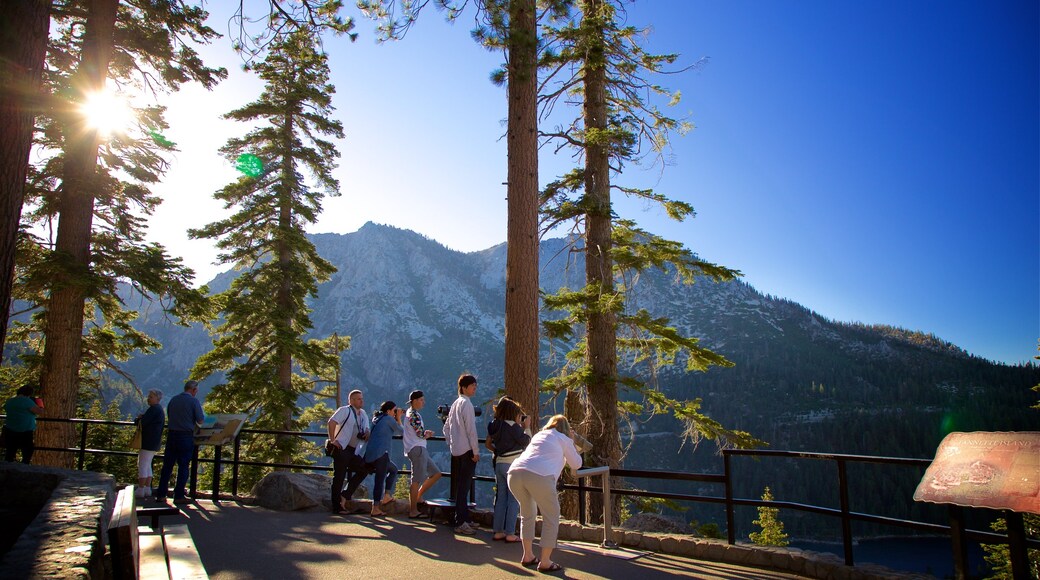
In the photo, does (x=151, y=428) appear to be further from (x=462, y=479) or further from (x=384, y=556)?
(x=384, y=556)

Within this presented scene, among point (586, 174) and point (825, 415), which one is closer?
point (586, 174)

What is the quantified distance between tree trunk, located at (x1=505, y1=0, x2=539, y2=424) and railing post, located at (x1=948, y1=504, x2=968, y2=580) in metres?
4.79

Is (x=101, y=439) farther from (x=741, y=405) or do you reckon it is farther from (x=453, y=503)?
(x=741, y=405)

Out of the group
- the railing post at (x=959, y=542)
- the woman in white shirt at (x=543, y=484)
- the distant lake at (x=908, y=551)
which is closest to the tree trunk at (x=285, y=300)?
the woman in white shirt at (x=543, y=484)

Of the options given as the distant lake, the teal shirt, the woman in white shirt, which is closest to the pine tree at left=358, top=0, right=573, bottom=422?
the woman in white shirt

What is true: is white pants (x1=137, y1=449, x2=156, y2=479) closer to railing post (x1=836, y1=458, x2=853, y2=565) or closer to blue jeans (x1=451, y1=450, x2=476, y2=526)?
blue jeans (x1=451, y1=450, x2=476, y2=526)

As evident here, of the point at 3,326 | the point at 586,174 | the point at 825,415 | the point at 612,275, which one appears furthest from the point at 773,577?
the point at 825,415

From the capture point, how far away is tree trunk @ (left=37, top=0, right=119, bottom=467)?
485 inches

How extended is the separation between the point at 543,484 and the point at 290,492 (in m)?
5.07

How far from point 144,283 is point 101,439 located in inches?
703

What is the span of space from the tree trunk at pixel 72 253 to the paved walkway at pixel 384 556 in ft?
23.6

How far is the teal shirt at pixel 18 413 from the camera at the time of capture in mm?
9969

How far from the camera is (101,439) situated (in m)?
26.6

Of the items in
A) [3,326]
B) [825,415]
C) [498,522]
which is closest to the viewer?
[3,326]
